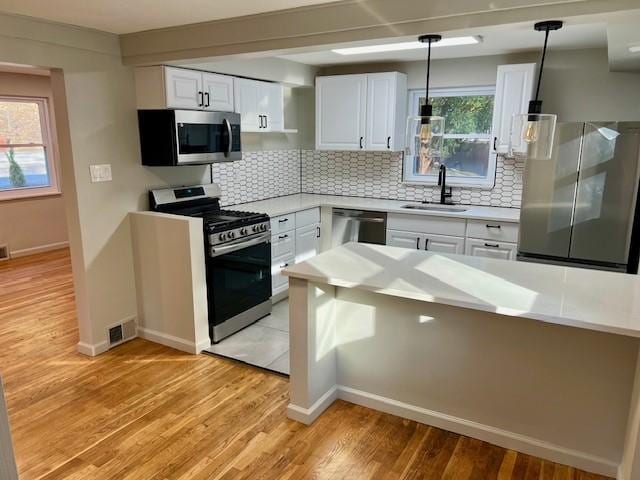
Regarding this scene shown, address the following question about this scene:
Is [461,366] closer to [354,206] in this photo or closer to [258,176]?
[354,206]

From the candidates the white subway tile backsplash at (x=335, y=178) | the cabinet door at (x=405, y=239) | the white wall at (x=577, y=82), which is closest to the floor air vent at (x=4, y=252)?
the white subway tile backsplash at (x=335, y=178)

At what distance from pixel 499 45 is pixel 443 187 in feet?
4.51

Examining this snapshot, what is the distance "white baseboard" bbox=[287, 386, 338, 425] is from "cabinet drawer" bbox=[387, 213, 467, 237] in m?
2.06

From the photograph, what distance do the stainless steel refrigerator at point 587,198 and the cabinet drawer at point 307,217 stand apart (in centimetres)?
199

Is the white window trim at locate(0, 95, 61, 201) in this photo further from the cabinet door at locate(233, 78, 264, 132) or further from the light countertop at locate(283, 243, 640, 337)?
the light countertop at locate(283, 243, 640, 337)

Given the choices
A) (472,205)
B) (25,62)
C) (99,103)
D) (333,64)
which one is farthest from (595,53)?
(25,62)

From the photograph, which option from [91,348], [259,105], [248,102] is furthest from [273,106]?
[91,348]

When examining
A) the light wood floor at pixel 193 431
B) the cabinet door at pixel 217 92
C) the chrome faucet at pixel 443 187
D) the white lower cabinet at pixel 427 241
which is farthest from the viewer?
the chrome faucet at pixel 443 187

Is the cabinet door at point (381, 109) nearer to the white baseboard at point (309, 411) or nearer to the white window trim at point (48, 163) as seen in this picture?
the white baseboard at point (309, 411)

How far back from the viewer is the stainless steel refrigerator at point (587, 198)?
3344 mm

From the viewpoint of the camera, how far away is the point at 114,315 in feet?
11.7

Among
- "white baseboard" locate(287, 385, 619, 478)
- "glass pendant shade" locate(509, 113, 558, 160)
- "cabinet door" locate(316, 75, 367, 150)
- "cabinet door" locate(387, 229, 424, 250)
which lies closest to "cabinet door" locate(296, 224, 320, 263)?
"cabinet door" locate(387, 229, 424, 250)

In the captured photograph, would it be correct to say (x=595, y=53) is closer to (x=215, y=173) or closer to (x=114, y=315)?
(x=215, y=173)

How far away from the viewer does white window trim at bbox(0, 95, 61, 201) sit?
238 inches
